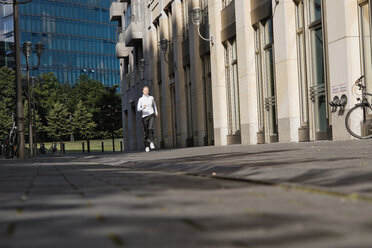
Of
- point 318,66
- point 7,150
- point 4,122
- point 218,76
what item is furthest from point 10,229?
point 4,122

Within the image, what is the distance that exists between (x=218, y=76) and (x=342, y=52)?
29.8ft

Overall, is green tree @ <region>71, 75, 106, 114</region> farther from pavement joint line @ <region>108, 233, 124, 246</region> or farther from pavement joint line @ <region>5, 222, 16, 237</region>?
pavement joint line @ <region>108, 233, 124, 246</region>

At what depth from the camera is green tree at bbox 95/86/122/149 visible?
177 feet

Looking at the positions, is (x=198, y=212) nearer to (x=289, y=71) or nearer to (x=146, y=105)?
(x=289, y=71)

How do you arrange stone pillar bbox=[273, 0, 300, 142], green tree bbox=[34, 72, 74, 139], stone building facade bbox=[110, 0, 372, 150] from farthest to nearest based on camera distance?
green tree bbox=[34, 72, 74, 139]
stone pillar bbox=[273, 0, 300, 142]
stone building facade bbox=[110, 0, 372, 150]

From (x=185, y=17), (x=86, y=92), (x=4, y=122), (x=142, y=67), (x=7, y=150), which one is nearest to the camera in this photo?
(x=7, y=150)

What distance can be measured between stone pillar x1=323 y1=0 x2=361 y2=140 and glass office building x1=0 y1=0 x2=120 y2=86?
92.9 meters

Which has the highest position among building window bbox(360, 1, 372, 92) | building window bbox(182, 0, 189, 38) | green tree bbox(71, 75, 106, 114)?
green tree bbox(71, 75, 106, 114)

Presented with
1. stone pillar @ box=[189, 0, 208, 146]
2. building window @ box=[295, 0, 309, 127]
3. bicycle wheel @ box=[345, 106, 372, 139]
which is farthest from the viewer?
stone pillar @ box=[189, 0, 208, 146]

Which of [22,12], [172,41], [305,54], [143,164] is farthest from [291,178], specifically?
[22,12]

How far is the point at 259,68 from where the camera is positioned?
1922cm

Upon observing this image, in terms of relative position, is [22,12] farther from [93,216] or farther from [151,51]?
[93,216]

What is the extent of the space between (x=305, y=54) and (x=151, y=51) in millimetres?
19302

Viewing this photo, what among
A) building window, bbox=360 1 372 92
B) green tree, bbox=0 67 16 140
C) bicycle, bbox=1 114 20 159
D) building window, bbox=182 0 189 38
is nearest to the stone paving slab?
building window, bbox=360 1 372 92
